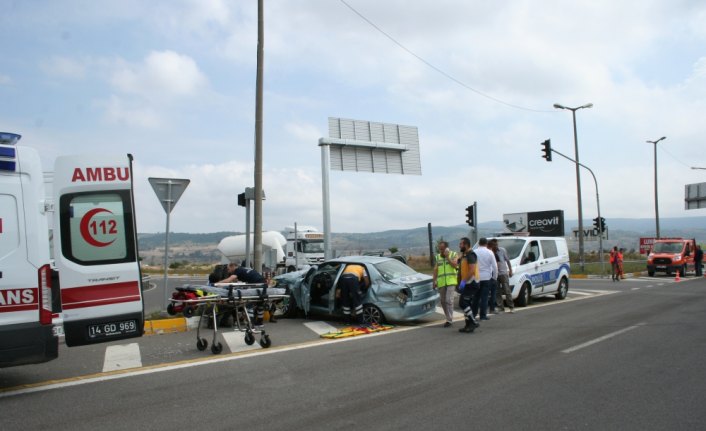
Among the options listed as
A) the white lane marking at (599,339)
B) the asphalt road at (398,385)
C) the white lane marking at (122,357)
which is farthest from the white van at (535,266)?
the white lane marking at (122,357)

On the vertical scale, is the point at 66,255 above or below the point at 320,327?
above

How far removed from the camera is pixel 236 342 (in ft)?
30.6

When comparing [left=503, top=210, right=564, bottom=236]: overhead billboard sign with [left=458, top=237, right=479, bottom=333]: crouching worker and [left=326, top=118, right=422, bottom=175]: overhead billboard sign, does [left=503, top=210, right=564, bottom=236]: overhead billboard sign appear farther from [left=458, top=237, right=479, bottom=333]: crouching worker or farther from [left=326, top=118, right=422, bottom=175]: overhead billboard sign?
[left=458, top=237, right=479, bottom=333]: crouching worker

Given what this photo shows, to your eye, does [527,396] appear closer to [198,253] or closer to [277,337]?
[277,337]

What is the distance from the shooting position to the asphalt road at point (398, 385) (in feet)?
16.7

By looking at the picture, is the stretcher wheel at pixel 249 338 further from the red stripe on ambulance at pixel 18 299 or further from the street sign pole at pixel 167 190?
the street sign pole at pixel 167 190

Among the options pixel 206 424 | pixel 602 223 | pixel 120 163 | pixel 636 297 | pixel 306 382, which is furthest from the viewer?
pixel 602 223

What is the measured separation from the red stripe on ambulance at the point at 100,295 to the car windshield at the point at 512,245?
1042cm

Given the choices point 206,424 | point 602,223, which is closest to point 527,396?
point 206,424

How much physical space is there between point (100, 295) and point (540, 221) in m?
45.9

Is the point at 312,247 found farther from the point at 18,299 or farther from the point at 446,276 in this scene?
the point at 18,299

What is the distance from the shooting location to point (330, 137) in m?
17.4

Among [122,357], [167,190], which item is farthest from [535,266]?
[122,357]

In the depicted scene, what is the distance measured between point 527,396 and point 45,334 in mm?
5292
